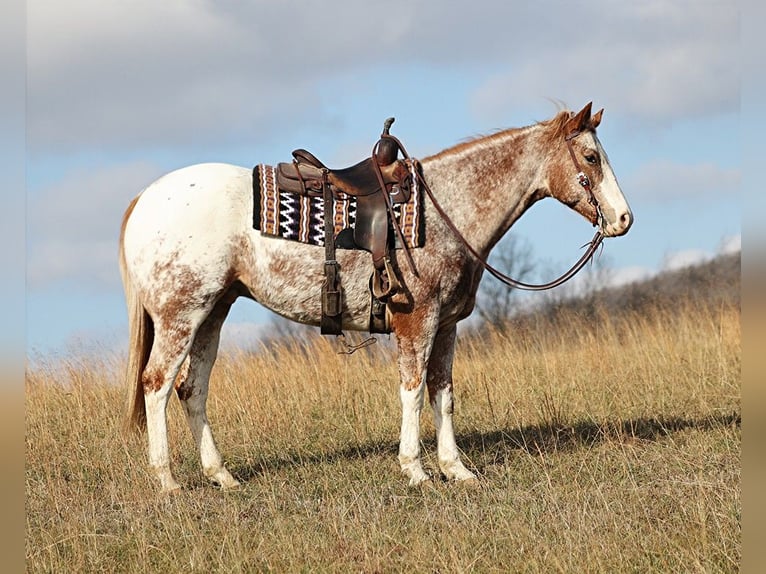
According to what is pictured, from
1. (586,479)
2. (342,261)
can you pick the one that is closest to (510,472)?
(586,479)

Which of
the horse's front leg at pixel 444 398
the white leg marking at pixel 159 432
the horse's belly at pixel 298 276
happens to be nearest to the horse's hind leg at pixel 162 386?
the white leg marking at pixel 159 432

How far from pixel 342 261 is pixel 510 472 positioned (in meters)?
2.07

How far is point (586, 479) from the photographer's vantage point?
6.30 meters

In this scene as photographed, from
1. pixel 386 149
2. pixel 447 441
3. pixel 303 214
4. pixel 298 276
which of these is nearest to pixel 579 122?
pixel 386 149

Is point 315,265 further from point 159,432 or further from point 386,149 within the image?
point 159,432

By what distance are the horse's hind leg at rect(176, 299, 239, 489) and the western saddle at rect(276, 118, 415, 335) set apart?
0.98 meters

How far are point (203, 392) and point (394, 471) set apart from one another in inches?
63.6

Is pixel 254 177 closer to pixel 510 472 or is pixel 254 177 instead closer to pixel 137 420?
pixel 137 420

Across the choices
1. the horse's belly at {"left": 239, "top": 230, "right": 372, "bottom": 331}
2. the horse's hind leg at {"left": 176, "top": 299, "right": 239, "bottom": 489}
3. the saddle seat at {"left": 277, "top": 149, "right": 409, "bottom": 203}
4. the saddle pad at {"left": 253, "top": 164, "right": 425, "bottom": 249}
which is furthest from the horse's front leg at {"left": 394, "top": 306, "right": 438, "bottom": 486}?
the horse's hind leg at {"left": 176, "top": 299, "right": 239, "bottom": 489}

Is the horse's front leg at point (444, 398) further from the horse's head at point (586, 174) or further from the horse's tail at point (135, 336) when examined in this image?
the horse's tail at point (135, 336)

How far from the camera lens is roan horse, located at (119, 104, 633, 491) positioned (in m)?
6.16

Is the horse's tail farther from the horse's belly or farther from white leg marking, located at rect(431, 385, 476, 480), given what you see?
white leg marking, located at rect(431, 385, 476, 480)

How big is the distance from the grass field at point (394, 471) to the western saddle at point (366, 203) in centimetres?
140
